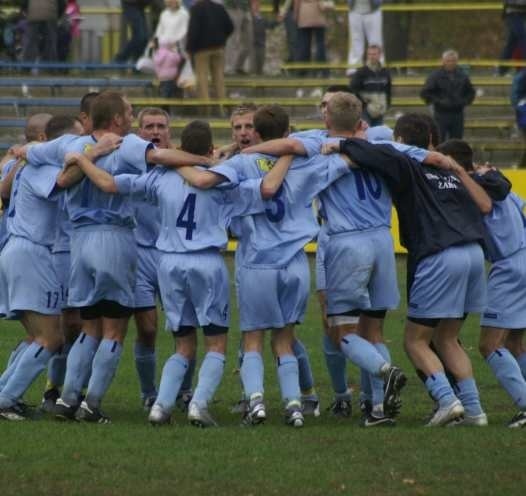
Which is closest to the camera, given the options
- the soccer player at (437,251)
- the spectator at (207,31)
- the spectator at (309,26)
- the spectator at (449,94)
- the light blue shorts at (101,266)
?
the soccer player at (437,251)

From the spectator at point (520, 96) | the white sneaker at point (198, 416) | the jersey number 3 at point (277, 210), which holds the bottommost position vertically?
the white sneaker at point (198, 416)

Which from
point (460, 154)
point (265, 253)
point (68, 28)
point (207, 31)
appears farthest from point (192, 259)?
point (68, 28)

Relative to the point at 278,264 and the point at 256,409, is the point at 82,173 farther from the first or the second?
the point at 256,409

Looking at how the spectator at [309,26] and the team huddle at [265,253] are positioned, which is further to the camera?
the spectator at [309,26]

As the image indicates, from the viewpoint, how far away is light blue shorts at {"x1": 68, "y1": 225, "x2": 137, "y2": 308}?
38.9ft

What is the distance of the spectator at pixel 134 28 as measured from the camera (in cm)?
3050

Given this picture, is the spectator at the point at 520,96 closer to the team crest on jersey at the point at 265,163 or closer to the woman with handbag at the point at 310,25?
the woman with handbag at the point at 310,25

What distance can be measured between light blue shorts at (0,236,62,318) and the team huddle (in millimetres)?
11

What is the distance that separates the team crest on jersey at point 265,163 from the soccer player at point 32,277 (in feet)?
4.51

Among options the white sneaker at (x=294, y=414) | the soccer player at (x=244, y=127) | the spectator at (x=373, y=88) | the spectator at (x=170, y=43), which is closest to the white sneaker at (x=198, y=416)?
the white sneaker at (x=294, y=414)

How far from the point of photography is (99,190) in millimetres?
11953

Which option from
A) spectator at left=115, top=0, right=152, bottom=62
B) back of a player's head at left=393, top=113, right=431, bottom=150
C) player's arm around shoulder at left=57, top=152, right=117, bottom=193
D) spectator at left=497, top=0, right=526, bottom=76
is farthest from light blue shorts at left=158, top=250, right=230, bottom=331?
spectator at left=115, top=0, right=152, bottom=62

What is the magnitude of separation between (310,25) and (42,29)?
4926 millimetres

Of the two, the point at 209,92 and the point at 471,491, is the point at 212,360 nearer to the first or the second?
the point at 471,491
